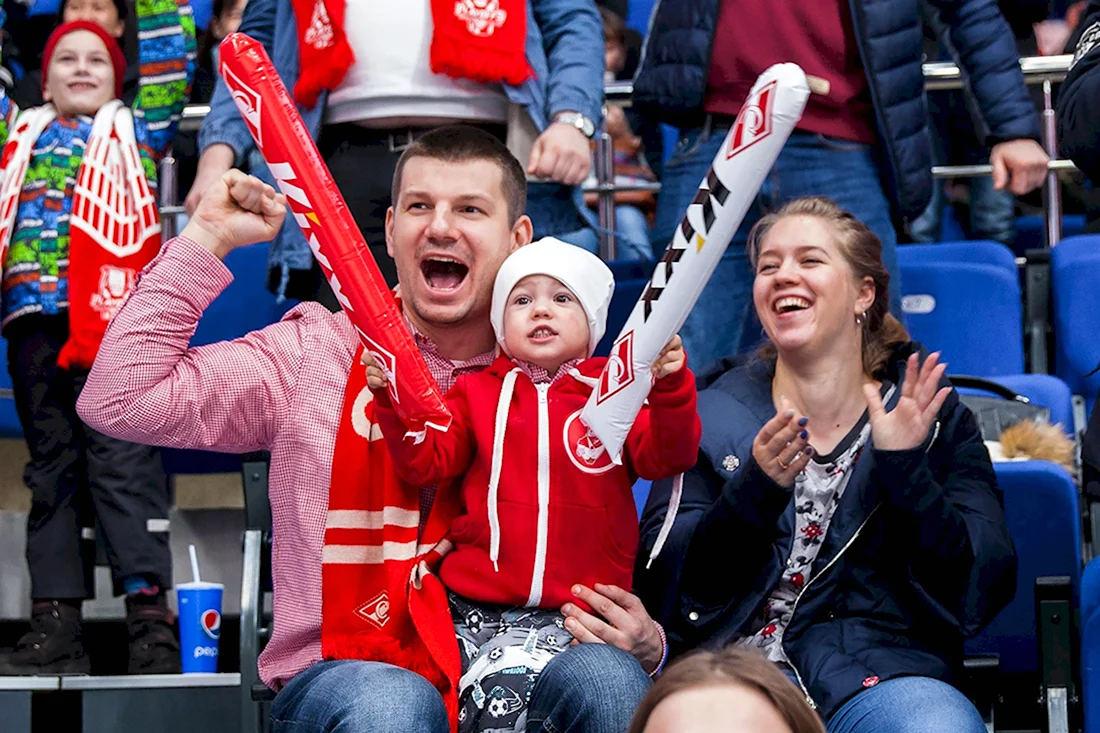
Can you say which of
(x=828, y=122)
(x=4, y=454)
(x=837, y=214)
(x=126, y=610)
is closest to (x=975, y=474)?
(x=837, y=214)

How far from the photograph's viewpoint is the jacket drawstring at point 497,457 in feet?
7.73

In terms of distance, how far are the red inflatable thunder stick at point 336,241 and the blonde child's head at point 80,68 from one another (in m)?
1.76

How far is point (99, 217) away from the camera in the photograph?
385cm

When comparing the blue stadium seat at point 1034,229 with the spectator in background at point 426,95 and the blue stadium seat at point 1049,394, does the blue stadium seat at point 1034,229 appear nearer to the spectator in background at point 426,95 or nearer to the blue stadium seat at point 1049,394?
the blue stadium seat at point 1049,394

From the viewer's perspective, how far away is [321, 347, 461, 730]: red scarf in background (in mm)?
2355

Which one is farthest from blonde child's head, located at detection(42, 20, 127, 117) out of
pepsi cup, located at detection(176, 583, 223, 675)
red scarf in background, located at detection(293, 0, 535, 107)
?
pepsi cup, located at detection(176, 583, 223, 675)

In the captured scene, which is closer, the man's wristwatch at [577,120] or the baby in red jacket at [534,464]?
the baby in red jacket at [534,464]

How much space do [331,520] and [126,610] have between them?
1.54 m

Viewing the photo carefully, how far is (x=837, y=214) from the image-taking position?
2857mm

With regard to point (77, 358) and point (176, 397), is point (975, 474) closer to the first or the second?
point (176, 397)

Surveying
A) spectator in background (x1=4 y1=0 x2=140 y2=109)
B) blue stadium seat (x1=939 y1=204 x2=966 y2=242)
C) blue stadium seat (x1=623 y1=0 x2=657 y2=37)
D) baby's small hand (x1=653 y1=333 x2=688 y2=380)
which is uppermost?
blue stadium seat (x1=623 y1=0 x2=657 y2=37)

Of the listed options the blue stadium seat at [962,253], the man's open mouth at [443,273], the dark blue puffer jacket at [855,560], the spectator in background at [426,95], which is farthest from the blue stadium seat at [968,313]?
the man's open mouth at [443,273]

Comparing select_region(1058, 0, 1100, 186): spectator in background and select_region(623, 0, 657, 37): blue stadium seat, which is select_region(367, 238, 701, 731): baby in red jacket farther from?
select_region(623, 0, 657, 37): blue stadium seat

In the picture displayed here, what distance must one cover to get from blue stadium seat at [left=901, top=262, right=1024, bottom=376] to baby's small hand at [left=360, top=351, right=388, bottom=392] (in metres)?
1.95
